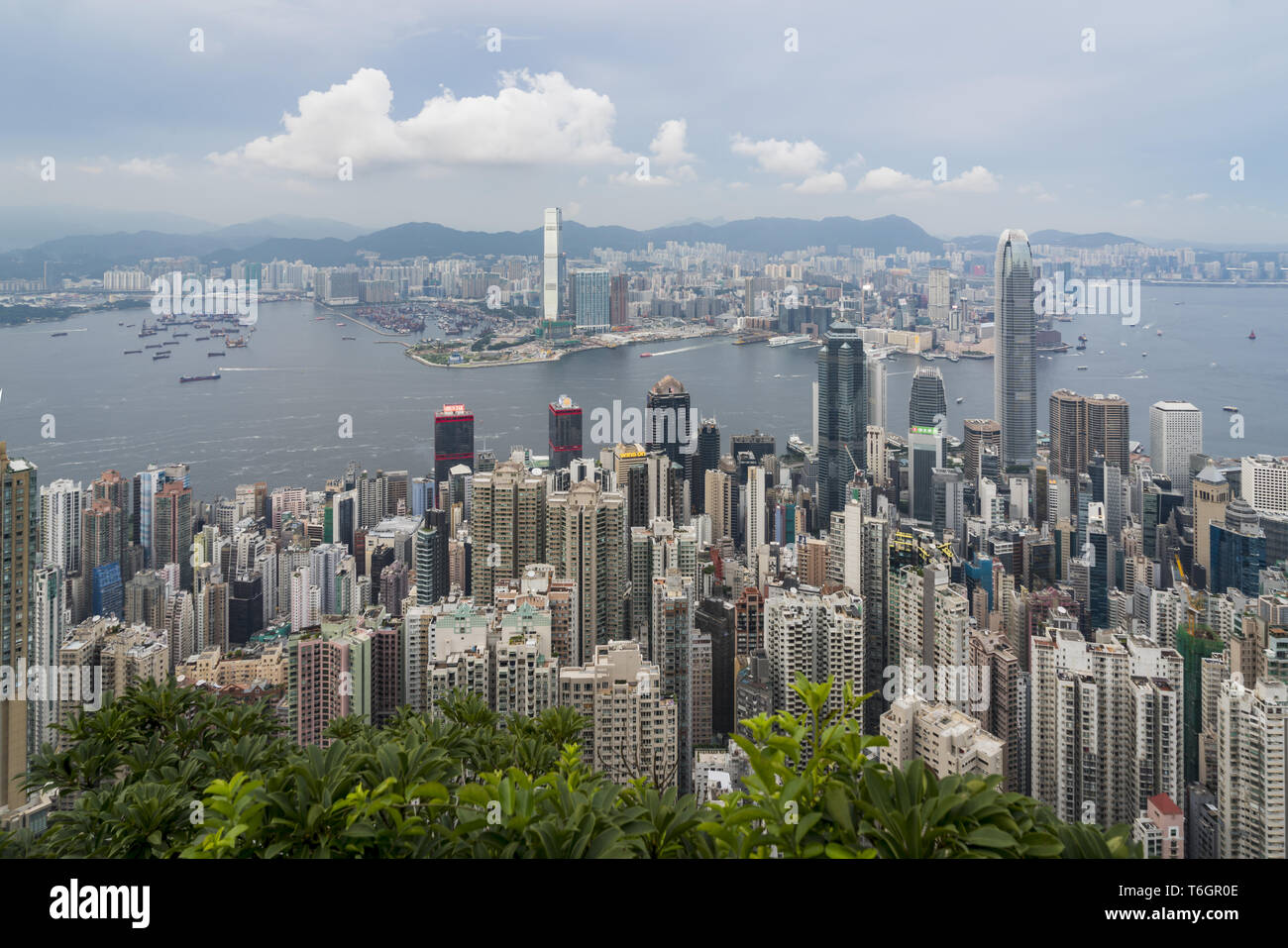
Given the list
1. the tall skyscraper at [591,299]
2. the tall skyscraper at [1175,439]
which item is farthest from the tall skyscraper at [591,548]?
the tall skyscraper at [1175,439]

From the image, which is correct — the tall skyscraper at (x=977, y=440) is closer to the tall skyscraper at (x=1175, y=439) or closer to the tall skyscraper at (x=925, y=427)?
the tall skyscraper at (x=925, y=427)

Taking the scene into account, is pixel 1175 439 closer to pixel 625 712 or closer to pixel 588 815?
pixel 625 712

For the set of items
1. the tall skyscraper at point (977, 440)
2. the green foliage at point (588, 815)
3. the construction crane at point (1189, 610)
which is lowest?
the construction crane at point (1189, 610)

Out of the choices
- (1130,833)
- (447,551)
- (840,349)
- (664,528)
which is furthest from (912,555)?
(1130,833)

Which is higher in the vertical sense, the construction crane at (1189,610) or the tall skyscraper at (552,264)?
the tall skyscraper at (552,264)

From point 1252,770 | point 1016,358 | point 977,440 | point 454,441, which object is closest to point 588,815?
point 1252,770

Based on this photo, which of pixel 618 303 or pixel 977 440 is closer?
pixel 618 303

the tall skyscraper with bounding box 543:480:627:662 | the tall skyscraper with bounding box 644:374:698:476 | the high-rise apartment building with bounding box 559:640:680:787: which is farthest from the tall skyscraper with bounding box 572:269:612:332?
the high-rise apartment building with bounding box 559:640:680:787
